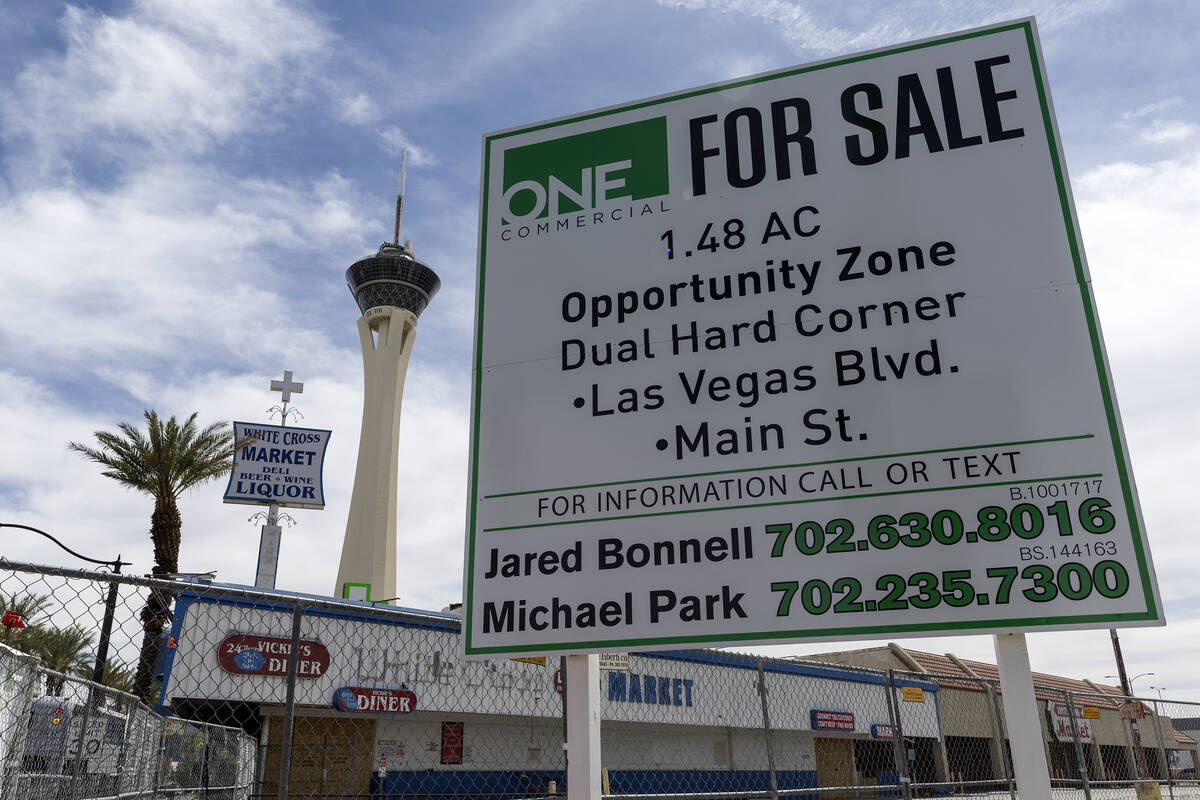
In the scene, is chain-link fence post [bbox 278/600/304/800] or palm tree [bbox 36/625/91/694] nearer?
chain-link fence post [bbox 278/600/304/800]

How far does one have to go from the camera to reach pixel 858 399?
2969mm

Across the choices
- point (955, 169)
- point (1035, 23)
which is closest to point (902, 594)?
point (955, 169)

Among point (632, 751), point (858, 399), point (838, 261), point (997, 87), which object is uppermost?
point (997, 87)

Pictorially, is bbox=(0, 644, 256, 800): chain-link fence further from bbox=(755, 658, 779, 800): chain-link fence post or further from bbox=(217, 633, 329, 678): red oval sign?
bbox=(755, 658, 779, 800): chain-link fence post

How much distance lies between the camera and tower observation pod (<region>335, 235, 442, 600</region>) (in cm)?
5794

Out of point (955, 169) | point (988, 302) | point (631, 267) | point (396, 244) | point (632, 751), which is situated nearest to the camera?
point (988, 302)

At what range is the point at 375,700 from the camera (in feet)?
74.6

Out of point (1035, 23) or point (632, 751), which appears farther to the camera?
point (632, 751)

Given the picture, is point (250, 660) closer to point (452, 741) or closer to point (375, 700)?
point (375, 700)

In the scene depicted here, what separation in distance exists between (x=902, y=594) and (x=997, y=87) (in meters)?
1.97

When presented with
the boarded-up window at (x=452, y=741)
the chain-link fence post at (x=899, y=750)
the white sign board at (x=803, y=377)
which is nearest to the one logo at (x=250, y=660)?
the boarded-up window at (x=452, y=741)

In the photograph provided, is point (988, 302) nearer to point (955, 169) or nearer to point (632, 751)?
point (955, 169)

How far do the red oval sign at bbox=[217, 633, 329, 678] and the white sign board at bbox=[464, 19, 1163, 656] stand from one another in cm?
1992

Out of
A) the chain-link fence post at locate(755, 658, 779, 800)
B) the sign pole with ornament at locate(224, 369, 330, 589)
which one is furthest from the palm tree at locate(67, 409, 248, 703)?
the chain-link fence post at locate(755, 658, 779, 800)
